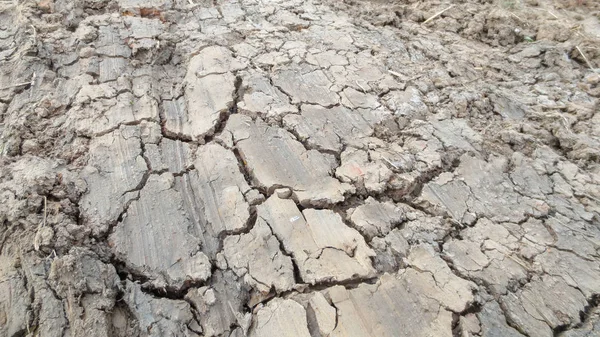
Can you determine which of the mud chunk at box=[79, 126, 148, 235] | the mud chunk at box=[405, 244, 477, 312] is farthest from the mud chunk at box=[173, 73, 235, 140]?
the mud chunk at box=[405, 244, 477, 312]

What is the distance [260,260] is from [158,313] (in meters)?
0.45

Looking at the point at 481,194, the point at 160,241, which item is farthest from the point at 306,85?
the point at 160,241

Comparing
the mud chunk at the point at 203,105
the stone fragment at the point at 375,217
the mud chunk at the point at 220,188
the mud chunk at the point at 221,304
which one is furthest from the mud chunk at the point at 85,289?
the stone fragment at the point at 375,217

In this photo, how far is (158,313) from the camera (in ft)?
4.89

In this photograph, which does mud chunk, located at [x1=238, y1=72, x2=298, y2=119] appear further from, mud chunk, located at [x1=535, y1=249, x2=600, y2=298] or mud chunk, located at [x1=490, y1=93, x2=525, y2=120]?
mud chunk, located at [x1=535, y1=249, x2=600, y2=298]

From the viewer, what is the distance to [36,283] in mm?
1475

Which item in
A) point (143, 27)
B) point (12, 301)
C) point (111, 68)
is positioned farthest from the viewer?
point (143, 27)

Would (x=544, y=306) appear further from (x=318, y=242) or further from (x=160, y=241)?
(x=160, y=241)

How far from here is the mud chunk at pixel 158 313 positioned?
145 cm

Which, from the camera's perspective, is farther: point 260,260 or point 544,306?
point 260,260

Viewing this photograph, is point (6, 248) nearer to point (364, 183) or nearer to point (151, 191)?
point (151, 191)

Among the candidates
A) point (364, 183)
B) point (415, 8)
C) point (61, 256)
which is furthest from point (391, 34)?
point (61, 256)

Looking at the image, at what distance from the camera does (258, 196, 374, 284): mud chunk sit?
160cm

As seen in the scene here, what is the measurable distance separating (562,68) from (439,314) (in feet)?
7.27
